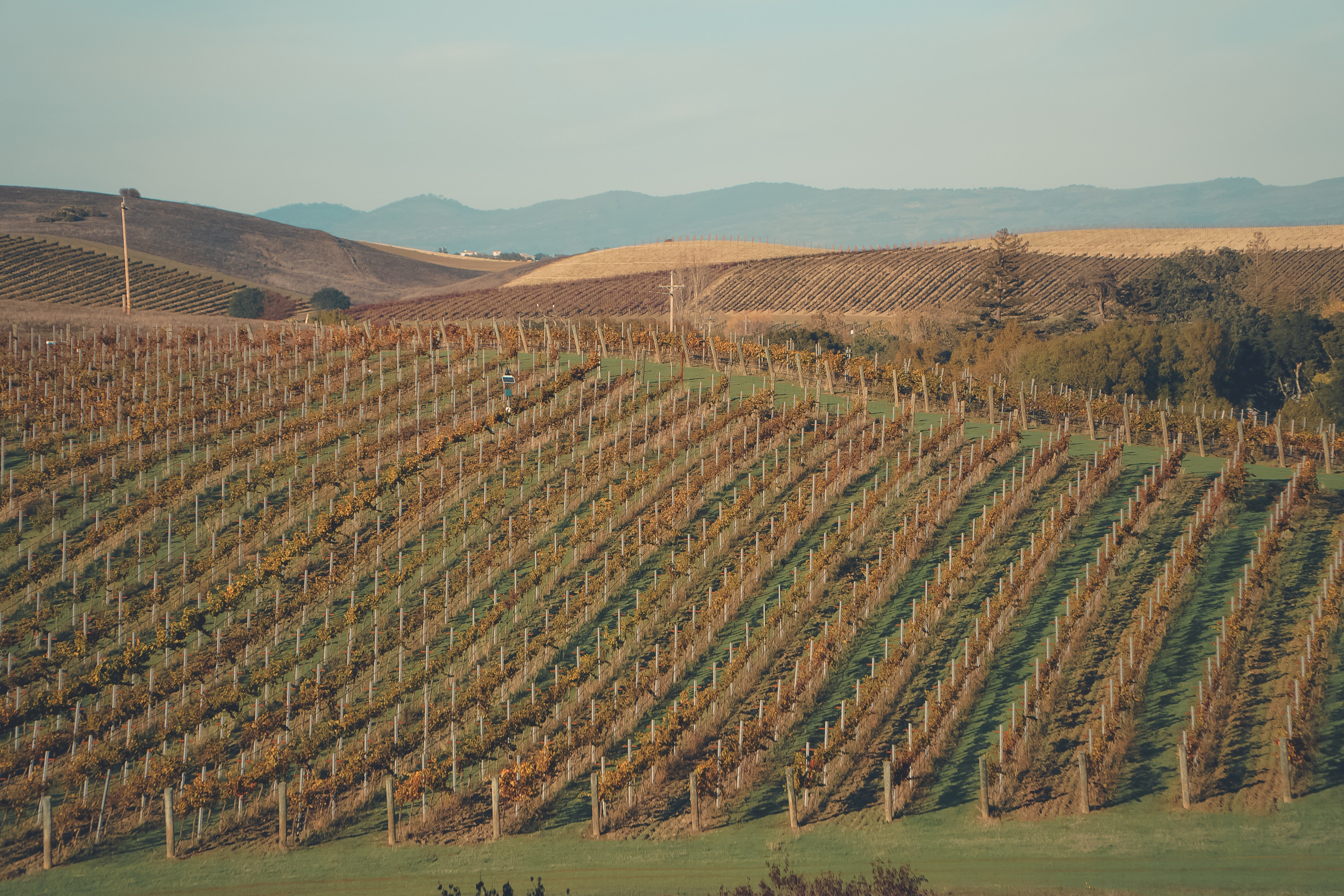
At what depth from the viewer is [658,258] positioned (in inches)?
4993

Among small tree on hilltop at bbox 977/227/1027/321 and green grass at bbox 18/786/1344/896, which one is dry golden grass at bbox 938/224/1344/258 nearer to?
small tree on hilltop at bbox 977/227/1027/321

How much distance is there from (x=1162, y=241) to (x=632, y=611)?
10574 centimetres

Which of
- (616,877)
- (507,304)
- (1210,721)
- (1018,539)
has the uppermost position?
(507,304)

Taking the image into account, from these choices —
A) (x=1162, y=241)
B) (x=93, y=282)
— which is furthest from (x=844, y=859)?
(x=1162, y=241)

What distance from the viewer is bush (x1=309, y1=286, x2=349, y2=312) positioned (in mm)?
116375

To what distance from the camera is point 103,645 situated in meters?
25.2

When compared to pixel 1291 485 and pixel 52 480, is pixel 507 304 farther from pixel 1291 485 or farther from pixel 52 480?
pixel 1291 485

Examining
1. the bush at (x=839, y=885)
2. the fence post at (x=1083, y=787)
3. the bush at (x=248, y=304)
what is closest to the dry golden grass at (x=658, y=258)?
the bush at (x=248, y=304)

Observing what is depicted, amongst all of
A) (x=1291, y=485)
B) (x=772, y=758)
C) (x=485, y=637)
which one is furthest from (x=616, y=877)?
(x=1291, y=485)

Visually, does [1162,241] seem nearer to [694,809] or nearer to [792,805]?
[792,805]

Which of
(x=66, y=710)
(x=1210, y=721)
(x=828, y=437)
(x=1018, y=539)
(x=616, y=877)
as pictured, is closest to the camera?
(x=616, y=877)

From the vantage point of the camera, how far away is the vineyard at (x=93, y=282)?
3752 inches

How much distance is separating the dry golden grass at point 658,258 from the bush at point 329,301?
1875 centimetres

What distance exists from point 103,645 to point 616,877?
47.0 ft
